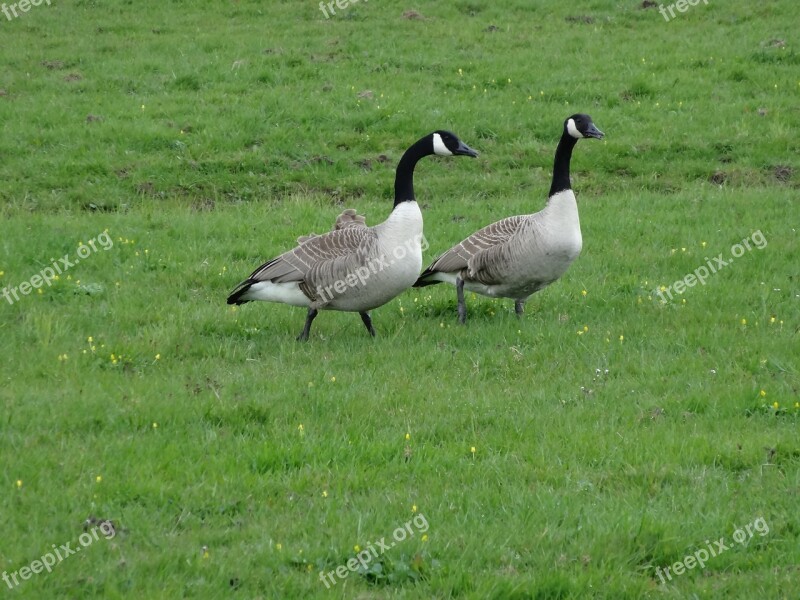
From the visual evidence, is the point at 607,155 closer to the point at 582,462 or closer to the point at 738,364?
the point at 738,364

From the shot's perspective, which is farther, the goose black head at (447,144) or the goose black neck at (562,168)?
the goose black head at (447,144)

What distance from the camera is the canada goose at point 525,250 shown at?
10.9 m

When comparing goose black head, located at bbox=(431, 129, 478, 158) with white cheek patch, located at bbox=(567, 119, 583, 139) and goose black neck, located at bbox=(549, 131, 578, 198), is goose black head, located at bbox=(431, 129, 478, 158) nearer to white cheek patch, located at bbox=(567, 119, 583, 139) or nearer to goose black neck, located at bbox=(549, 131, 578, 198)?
goose black neck, located at bbox=(549, 131, 578, 198)

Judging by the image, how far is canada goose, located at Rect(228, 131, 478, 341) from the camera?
33.8 feet

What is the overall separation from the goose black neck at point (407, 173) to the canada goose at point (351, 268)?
0.01 m

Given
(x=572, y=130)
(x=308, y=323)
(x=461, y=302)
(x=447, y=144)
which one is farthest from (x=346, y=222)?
(x=572, y=130)

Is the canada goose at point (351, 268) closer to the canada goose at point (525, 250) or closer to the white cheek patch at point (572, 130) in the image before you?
the canada goose at point (525, 250)

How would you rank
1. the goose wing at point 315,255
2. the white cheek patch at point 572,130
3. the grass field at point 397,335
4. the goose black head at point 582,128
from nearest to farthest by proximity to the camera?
the grass field at point 397,335 < the goose wing at point 315,255 < the goose black head at point 582,128 < the white cheek patch at point 572,130

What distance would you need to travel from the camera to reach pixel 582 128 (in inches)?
447

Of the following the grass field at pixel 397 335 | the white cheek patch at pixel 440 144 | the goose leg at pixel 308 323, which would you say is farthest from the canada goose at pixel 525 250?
the goose leg at pixel 308 323

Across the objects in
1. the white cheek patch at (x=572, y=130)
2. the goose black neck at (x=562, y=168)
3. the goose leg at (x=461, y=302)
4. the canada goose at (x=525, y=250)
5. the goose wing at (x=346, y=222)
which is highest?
the white cheek patch at (x=572, y=130)

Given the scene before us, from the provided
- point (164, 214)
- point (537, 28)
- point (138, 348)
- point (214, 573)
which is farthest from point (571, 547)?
point (537, 28)

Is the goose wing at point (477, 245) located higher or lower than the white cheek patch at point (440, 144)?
lower

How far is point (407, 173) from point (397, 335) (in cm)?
176
